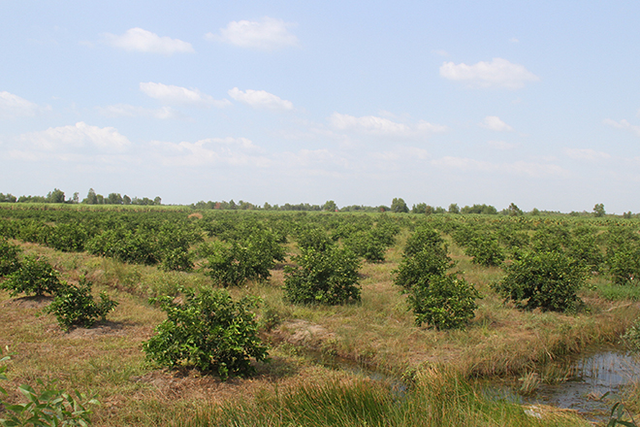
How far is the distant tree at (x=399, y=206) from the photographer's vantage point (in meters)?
123

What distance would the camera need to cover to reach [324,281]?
11.2 metres

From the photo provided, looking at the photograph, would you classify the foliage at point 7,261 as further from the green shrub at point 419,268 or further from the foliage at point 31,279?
the green shrub at point 419,268

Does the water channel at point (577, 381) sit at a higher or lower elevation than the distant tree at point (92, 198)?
lower

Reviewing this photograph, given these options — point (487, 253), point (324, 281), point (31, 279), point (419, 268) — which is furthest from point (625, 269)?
point (31, 279)

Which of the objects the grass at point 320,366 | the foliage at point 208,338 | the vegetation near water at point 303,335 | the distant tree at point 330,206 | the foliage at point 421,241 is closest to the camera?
the grass at point 320,366

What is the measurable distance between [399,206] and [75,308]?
11870cm

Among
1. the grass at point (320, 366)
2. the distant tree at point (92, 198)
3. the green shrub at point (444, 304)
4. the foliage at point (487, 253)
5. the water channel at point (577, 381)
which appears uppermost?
the distant tree at point (92, 198)

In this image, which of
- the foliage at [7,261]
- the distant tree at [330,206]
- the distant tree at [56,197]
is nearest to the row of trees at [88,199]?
the distant tree at [56,197]

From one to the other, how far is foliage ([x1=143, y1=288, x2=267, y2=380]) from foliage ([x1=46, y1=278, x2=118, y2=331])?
9.99ft

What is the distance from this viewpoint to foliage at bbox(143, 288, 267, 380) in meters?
6.16

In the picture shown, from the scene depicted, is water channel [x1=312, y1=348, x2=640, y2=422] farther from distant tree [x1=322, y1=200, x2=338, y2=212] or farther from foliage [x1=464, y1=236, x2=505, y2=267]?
distant tree [x1=322, y1=200, x2=338, y2=212]

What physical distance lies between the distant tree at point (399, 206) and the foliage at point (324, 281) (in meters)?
113

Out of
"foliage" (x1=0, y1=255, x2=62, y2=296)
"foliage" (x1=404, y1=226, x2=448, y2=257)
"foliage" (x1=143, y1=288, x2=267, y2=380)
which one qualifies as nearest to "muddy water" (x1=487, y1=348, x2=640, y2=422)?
"foliage" (x1=143, y1=288, x2=267, y2=380)

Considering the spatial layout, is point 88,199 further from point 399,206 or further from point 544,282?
point 544,282
